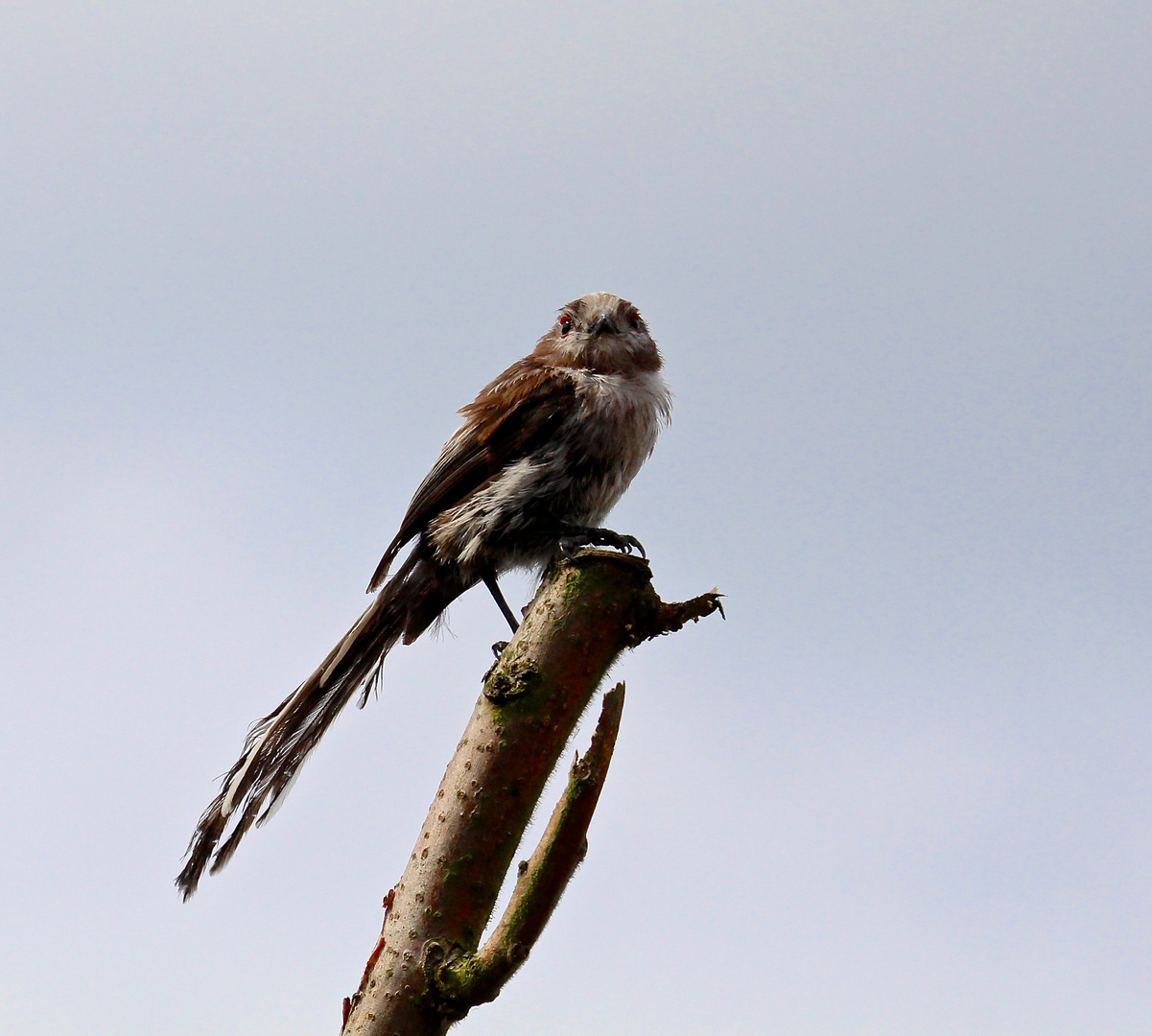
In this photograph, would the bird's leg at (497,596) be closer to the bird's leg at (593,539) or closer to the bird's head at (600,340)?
the bird's leg at (593,539)

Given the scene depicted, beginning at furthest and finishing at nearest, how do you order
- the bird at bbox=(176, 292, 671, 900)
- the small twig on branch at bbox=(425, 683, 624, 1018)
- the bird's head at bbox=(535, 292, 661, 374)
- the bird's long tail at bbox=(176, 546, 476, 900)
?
the bird's head at bbox=(535, 292, 661, 374), the bird at bbox=(176, 292, 671, 900), the bird's long tail at bbox=(176, 546, 476, 900), the small twig on branch at bbox=(425, 683, 624, 1018)

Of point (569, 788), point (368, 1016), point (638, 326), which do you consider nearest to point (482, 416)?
point (638, 326)

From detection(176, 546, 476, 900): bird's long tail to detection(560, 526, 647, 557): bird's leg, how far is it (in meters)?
0.71

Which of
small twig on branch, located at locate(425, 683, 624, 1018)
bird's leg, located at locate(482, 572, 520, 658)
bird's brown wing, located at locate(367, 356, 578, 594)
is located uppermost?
bird's brown wing, located at locate(367, 356, 578, 594)

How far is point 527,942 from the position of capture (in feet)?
8.78

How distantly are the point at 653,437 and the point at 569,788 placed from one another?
278 cm

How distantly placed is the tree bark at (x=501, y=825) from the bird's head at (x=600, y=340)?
2394 millimetres

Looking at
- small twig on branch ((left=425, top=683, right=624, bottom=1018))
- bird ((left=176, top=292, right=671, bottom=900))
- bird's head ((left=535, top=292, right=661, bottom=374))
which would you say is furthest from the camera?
bird's head ((left=535, top=292, right=661, bottom=374))

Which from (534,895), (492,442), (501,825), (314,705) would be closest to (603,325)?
(492,442)

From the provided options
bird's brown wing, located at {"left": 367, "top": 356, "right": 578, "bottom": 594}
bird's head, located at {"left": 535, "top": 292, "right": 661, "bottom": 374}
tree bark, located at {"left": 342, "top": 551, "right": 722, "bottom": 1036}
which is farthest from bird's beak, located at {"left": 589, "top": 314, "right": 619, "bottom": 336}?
tree bark, located at {"left": 342, "top": 551, "right": 722, "bottom": 1036}

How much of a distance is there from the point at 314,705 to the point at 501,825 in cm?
188

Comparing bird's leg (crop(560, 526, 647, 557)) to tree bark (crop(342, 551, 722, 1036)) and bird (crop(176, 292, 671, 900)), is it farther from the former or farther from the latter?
tree bark (crop(342, 551, 722, 1036))

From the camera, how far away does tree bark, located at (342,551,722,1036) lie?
2662mm

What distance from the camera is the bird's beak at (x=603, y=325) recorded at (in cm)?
541
